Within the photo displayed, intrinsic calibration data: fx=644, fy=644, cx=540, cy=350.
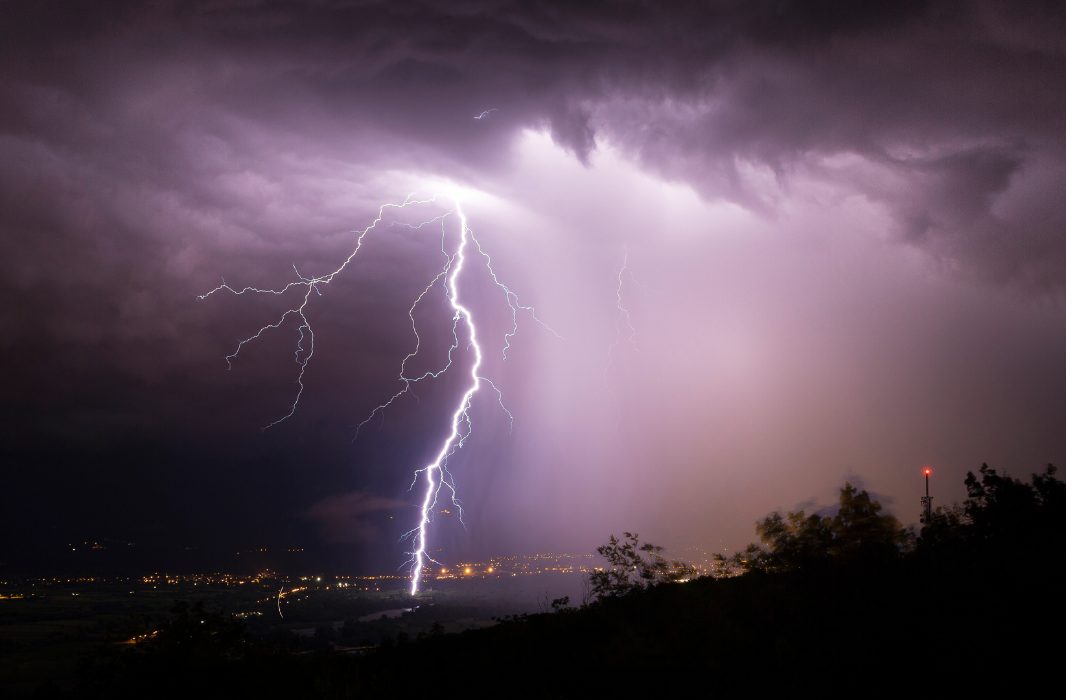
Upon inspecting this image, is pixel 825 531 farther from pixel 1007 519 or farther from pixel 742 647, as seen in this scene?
pixel 742 647

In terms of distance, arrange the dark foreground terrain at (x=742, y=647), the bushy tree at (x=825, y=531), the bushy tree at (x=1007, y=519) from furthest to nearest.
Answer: the bushy tree at (x=825, y=531) → the bushy tree at (x=1007, y=519) → the dark foreground terrain at (x=742, y=647)

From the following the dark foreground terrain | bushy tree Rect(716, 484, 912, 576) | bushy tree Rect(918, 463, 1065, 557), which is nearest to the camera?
the dark foreground terrain

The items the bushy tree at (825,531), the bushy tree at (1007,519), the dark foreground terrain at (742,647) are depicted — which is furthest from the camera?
the bushy tree at (825,531)

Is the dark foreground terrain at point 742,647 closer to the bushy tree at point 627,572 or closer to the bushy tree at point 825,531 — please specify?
the bushy tree at point 627,572

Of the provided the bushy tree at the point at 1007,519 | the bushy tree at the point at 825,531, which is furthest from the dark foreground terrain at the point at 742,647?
the bushy tree at the point at 825,531

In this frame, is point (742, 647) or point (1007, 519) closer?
point (742, 647)

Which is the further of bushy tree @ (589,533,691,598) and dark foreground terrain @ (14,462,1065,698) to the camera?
bushy tree @ (589,533,691,598)

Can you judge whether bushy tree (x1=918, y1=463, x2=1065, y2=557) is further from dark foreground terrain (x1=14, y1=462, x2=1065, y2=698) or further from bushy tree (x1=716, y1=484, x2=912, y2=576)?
bushy tree (x1=716, y1=484, x2=912, y2=576)

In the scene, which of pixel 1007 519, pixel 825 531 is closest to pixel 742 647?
pixel 1007 519

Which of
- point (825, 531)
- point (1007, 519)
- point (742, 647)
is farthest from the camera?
point (825, 531)

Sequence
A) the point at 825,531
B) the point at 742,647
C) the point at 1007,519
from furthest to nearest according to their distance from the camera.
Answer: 1. the point at 825,531
2. the point at 1007,519
3. the point at 742,647

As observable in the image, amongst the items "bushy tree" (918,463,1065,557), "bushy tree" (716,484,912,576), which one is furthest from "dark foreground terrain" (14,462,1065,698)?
"bushy tree" (716,484,912,576)
